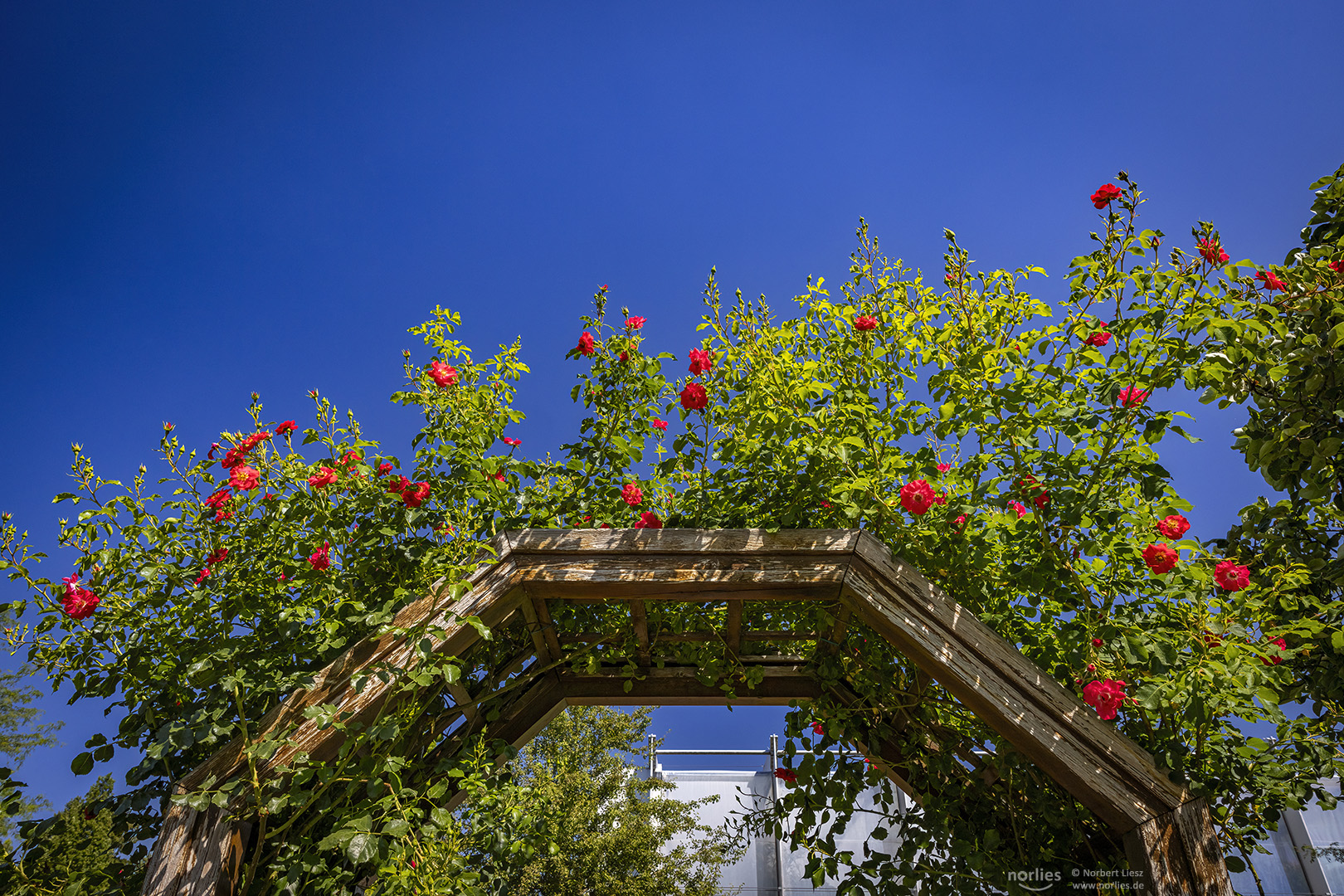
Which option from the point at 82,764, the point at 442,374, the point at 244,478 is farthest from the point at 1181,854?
the point at 82,764

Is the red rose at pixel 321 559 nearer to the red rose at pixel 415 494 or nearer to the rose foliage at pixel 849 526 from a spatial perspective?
the rose foliage at pixel 849 526

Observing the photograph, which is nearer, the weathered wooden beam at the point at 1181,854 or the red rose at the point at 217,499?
the weathered wooden beam at the point at 1181,854

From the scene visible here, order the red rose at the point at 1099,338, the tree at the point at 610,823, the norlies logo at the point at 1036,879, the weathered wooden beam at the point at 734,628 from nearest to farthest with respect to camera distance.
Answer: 1. the red rose at the point at 1099,338
2. the norlies logo at the point at 1036,879
3. the weathered wooden beam at the point at 734,628
4. the tree at the point at 610,823

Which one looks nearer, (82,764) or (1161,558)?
(1161,558)

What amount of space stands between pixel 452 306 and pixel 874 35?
375 cm

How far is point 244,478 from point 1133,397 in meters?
2.32

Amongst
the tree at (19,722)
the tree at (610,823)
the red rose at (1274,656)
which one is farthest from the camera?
the tree at (19,722)

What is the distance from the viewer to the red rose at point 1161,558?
1522mm

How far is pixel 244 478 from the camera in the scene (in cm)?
194

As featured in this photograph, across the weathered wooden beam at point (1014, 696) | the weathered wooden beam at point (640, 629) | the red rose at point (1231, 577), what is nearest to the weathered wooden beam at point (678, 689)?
the weathered wooden beam at point (640, 629)

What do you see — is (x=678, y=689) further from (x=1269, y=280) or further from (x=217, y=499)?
(x=1269, y=280)

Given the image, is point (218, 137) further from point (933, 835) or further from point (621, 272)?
point (933, 835)

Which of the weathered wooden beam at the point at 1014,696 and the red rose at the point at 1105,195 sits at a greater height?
the red rose at the point at 1105,195

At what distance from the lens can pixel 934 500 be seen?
173cm
